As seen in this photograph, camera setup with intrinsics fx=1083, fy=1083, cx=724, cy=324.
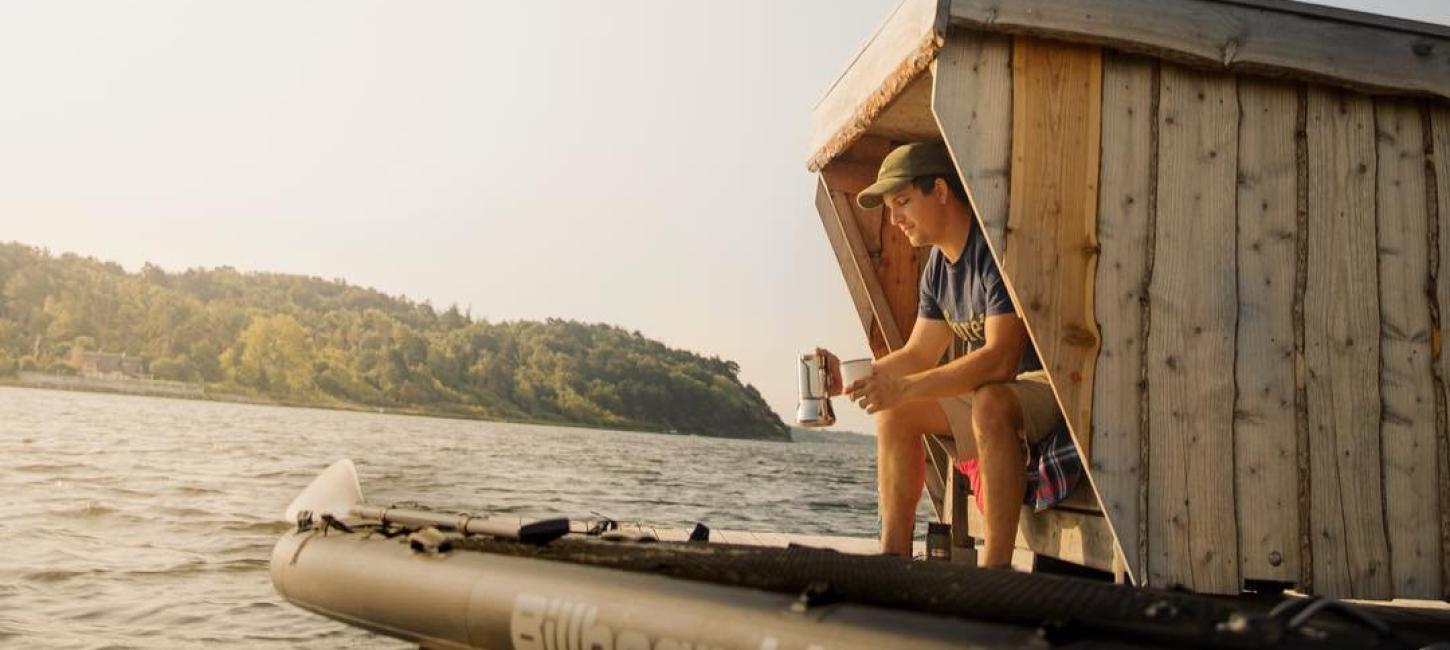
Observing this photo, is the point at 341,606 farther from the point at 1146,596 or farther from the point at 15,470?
the point at 15,470

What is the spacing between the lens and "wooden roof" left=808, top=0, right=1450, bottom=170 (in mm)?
3592

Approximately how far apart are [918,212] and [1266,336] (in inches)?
54.6

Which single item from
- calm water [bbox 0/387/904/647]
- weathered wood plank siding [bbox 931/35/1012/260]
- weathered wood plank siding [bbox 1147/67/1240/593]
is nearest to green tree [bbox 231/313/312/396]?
calm water [bbox 0/387/904/647]

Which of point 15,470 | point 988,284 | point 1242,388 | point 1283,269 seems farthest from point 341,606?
point 15,470

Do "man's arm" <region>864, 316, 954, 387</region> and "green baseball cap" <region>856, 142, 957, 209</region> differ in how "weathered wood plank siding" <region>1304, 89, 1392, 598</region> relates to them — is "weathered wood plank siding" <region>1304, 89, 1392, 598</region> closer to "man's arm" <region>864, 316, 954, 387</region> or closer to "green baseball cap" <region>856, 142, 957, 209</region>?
"green baseball cap" <region>856, 142, 957, 209</region>

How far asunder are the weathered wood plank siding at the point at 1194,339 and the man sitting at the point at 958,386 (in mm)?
390

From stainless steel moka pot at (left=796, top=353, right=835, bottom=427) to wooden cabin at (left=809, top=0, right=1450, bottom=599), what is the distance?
102 cm

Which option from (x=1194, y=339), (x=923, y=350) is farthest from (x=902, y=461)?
(x=1194, y=339)

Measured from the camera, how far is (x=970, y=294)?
14.3 ft

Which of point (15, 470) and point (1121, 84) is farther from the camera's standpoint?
point (15, 470)

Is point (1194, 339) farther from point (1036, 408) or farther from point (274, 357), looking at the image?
point (274, 357)

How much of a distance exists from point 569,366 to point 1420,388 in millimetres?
106236

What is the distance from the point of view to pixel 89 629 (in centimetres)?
713

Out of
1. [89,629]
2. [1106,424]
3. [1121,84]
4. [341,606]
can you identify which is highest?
[1121,84]
